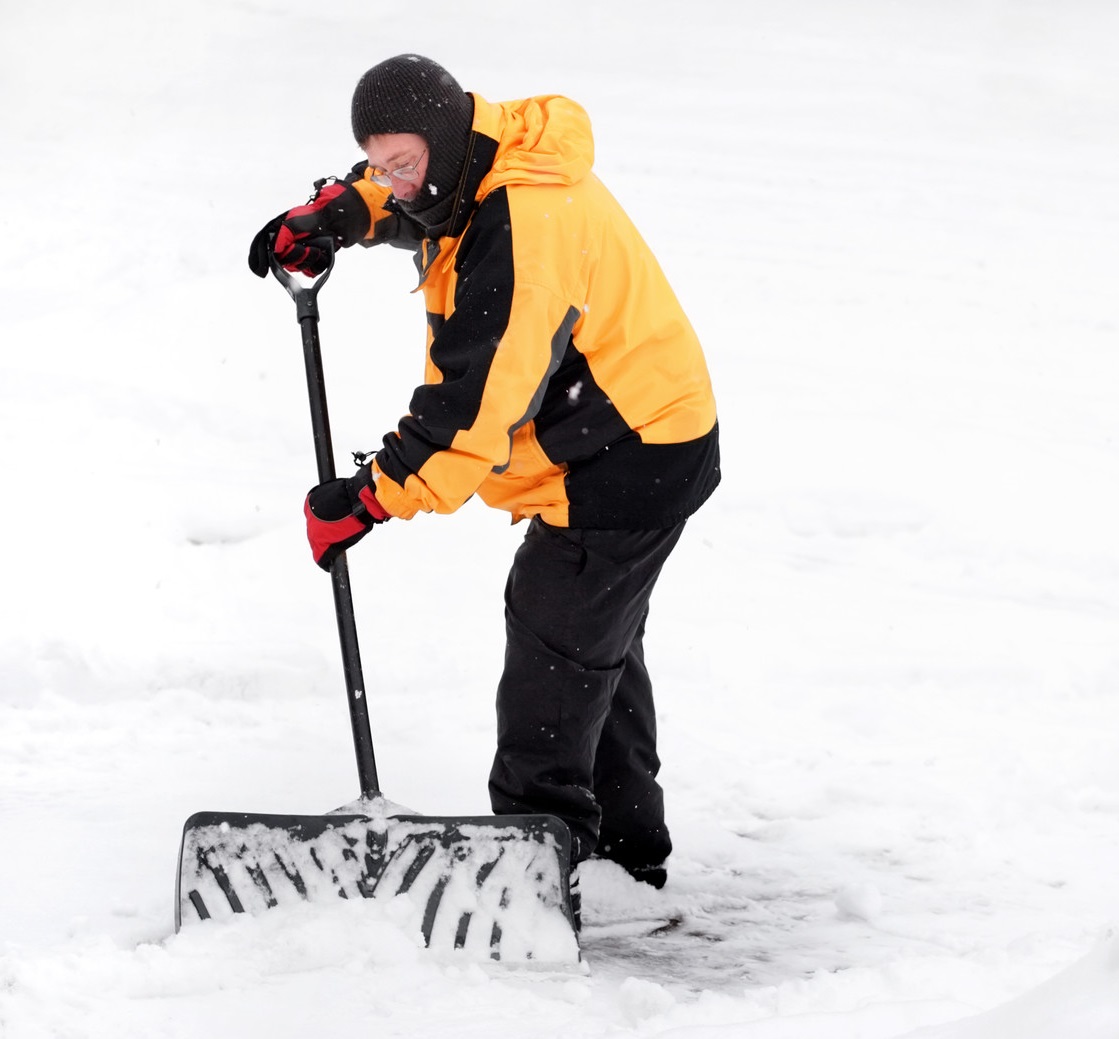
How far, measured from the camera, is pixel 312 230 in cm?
293

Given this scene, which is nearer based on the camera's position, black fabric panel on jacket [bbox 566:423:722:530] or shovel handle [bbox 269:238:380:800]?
black fabric panel on jacket [bbox 566:423:722:530]

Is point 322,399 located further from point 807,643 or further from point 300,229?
point 807,643

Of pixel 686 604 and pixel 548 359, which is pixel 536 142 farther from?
pixel 686 604

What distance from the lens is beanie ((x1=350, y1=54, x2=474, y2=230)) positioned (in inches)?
91.3

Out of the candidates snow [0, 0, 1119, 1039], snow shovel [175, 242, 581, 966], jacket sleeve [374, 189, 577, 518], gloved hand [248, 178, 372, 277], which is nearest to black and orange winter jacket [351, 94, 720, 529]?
jacket sleeve [374, 189, 577, 518]

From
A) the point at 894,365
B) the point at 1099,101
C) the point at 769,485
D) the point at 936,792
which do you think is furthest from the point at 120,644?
the point at 1099,101

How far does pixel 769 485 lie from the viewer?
5297 millimetres

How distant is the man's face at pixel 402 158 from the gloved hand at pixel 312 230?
546 mm

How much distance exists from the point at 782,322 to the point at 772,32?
6.35m

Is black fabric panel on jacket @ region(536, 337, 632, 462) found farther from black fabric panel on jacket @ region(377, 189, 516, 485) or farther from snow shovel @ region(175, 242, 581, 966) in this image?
snow shovel @ region(175, 242, 581, 966)

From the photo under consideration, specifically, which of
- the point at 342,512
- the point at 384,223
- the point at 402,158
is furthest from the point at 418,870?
the point at 384,223

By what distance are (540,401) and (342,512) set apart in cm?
46

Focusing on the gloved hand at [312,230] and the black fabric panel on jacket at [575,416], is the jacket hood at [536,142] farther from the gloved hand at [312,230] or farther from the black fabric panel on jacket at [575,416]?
the gloved hand at [312,230]

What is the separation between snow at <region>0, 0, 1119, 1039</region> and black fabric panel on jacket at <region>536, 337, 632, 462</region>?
3.31 feet
